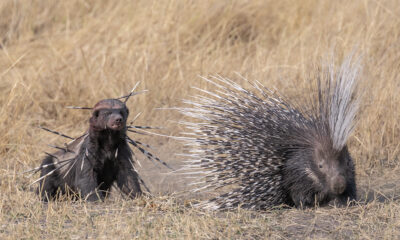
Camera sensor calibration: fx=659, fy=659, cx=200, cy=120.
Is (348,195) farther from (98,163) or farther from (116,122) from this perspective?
(98,163)

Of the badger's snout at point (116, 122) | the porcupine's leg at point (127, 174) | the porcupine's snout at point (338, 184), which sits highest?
the badger's snout at point (116, 122)

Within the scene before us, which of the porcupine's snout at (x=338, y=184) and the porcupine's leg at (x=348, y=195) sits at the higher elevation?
the porcupine's snout at (x=338, y=184)

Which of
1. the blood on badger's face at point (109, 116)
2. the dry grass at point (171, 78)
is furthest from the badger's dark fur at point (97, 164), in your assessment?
the dry grass at point (171, 78)

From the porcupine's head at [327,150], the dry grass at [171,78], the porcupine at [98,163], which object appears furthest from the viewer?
the porcupine at [98,163]

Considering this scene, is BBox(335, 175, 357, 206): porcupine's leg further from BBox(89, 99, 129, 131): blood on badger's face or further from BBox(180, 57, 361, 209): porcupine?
BBox(89, 99, 129, 131): blood on badger's face

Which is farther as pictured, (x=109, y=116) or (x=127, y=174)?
(x=127, y=174)

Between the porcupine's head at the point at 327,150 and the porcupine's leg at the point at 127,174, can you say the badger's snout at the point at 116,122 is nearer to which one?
the porcupine's leg at the point at 127,174

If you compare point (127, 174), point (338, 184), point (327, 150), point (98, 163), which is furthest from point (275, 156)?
point (98, 163)

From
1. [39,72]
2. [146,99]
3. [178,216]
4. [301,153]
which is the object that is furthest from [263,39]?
[178,216]

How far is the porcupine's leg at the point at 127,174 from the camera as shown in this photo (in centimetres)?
442

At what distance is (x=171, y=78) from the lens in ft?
22.4

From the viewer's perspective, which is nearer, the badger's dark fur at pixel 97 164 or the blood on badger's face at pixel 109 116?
the blood on badger's face at pixel 109 116

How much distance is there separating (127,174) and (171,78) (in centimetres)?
253

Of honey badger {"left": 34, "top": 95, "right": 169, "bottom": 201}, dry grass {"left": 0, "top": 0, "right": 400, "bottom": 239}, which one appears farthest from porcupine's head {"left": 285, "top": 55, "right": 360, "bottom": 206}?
honey badger {"left": 34, "top": 95, "right": 169, "bottom": 201}
